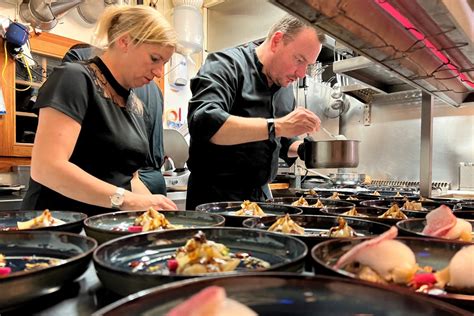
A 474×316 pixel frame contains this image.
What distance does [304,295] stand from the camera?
1.62 ft

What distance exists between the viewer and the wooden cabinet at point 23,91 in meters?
3.21

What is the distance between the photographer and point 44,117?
1.28m

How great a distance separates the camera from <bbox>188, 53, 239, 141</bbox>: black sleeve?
5.29 ft

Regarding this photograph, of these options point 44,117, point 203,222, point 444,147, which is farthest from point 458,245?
point 444,147

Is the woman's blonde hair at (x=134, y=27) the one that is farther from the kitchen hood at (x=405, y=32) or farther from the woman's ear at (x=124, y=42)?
the kitchen hood at (x=405, y=32)

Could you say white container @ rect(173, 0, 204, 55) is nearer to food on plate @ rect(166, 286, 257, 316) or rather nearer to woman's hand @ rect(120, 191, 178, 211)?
woman's hand @ rect(120, 191, 178, 211)

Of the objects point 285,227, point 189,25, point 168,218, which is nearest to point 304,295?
point 285,227

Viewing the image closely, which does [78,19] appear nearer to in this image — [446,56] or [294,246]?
[446,56]

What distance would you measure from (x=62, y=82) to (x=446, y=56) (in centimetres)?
163

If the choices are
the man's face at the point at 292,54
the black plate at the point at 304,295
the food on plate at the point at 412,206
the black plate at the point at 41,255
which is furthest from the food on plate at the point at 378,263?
the man's face at the point at 292,54

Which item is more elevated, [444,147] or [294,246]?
[444,147]

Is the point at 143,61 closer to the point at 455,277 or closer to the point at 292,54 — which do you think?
the point at 292,54

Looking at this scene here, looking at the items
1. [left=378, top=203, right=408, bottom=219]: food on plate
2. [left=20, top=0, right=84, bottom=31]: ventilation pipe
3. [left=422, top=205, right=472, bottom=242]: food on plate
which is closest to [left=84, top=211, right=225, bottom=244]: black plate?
[left=422, top=205, right=472, bottom=242]: food on plate

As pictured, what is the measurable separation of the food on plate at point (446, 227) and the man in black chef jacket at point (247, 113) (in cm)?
86
